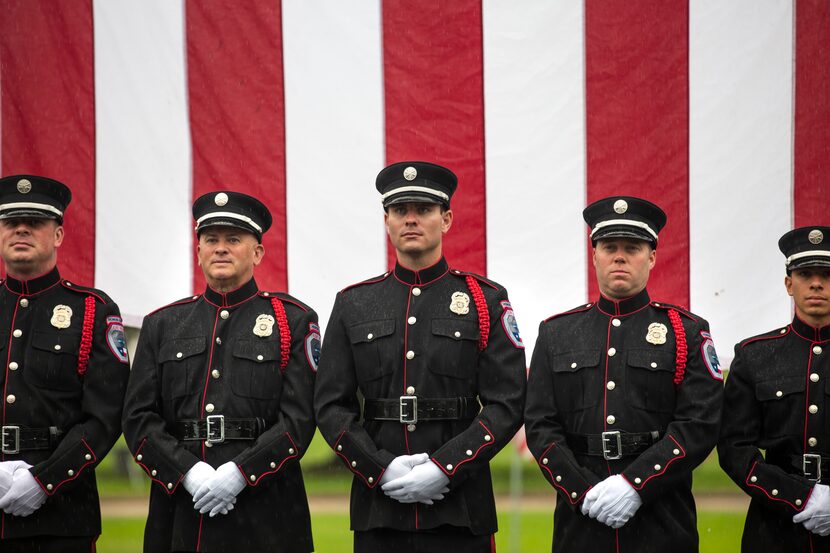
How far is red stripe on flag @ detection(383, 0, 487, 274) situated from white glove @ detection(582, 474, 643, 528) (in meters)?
1.82

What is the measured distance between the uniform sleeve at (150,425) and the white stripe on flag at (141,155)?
1.18 m

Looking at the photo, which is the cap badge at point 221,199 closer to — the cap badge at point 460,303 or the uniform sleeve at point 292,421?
the uniform sleeve at point 292,421

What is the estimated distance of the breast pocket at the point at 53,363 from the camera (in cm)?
411

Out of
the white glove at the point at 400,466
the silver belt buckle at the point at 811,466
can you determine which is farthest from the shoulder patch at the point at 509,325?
the silver belt buckle at the point at 811,466

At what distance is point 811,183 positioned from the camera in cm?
503

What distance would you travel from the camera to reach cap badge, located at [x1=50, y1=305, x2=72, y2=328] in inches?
165

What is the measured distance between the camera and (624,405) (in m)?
3.81

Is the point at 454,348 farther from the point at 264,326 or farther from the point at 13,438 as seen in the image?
the point at 13,438

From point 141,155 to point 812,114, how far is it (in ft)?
11.3

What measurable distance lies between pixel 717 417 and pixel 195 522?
79.0 inches

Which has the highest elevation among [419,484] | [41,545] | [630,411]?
[630,411]

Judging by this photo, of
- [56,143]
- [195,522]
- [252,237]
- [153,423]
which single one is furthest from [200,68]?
[195,522]

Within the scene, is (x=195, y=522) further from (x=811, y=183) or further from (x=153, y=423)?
(x=811, y=183)

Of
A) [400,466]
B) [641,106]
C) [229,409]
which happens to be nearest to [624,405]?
[400,466]
